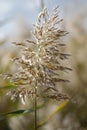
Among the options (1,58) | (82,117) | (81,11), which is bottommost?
(82,117)

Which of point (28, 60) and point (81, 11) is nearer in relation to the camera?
point (28, 60)

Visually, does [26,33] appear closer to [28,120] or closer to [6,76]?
[28,120]

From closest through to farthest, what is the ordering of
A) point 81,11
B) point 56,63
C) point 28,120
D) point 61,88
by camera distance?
point 56,63, point 28,120, point 61,88, point 81,11

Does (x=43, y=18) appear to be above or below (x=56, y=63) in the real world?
above

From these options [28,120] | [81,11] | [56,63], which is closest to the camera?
[56,63]

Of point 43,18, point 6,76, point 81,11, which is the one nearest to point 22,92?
point 6,76

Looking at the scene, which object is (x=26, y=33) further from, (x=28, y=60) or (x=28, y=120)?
(x=28, y=60)
